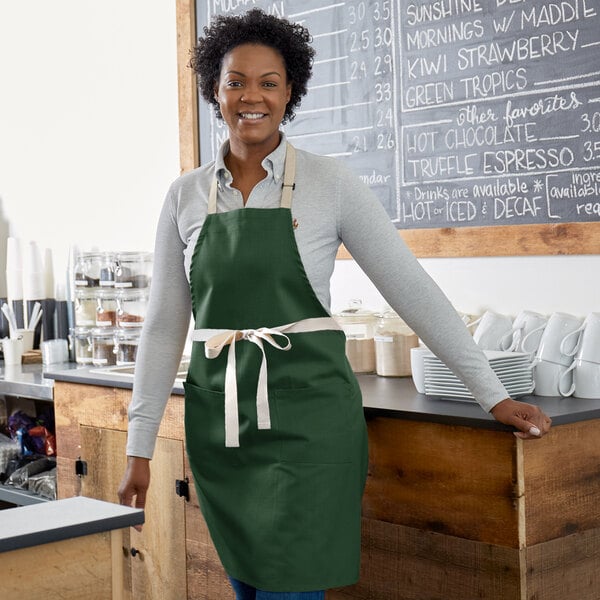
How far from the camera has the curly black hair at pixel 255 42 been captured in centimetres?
211

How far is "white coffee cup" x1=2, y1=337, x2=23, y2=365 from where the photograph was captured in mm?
4057

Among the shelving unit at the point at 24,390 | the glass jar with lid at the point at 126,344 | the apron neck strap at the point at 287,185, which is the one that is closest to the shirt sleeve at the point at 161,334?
the apron neck strap at the point at 287,185

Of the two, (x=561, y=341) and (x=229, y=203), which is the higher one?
(x=229, y=203)

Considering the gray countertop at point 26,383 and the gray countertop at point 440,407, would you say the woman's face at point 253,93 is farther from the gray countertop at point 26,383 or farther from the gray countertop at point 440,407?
the gray countertop at point 26,383

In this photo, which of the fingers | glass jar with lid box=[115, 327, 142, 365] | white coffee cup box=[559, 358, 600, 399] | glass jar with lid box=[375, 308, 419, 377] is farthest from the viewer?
glass jar with lid box=[115, 327, 142, 365]

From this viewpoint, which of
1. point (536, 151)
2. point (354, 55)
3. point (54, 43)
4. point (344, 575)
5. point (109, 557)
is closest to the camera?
point (109, 557)

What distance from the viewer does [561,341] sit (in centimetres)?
240

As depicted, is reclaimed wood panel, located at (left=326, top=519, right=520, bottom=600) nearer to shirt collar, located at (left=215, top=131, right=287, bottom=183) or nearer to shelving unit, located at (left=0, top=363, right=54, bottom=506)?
shirt collar, located at (left=215, top=131, right=287, bottom=183)

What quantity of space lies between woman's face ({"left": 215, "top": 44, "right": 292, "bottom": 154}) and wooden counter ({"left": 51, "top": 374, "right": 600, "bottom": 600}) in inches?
26.5

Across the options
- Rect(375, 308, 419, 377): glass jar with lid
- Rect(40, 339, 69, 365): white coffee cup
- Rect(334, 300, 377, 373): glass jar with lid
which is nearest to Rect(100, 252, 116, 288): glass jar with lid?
Result: Rect(40, 339, 69, 365): white coffee cup

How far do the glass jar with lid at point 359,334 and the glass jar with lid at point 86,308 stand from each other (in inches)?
47.5

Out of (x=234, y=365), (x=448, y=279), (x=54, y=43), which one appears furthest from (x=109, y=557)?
(x=54, y=43)

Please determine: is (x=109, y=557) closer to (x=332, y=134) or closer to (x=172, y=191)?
(x=172, y=191)

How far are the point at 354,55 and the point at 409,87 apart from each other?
0.26m
